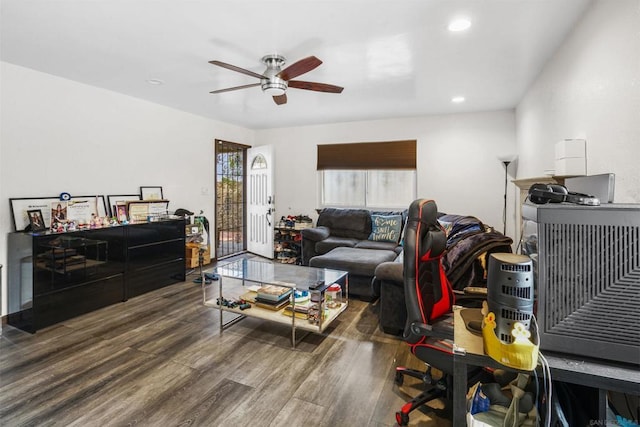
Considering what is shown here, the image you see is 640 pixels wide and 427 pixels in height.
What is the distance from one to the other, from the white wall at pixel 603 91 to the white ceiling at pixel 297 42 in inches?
7.8

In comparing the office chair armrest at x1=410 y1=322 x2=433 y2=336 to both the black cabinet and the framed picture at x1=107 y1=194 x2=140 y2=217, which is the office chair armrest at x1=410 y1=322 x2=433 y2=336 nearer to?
the black cabinet

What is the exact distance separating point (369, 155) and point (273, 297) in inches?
132

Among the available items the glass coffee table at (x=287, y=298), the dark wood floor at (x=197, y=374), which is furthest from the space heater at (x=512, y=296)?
the glass coffee table at (x=287, y=298)

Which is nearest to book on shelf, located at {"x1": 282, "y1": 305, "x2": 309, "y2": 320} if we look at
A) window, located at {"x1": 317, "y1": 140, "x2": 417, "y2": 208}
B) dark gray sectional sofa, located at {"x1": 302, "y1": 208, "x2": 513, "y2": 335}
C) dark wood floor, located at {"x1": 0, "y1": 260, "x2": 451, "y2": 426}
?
dark wood floor, located at {"x1": 0, "y1": 260, "x2": 451, "y2": 426}

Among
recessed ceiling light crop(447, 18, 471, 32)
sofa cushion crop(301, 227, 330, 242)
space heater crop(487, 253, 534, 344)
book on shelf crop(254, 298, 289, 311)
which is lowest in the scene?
book on shelf crop(254, 298, 289, 311)

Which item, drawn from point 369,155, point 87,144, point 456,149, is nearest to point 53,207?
point 87,144

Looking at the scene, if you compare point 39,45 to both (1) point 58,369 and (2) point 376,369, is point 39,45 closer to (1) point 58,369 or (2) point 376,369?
(1) point 58,369

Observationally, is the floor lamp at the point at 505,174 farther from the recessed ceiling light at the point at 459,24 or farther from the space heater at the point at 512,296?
the space heater at the point at 512,296

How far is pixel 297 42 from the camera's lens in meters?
2.44

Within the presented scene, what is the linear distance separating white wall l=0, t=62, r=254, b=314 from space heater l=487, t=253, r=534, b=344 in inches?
158

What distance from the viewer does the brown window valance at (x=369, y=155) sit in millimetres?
5152

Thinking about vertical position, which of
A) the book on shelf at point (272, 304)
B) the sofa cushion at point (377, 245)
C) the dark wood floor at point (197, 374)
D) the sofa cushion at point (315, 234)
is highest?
the sofa cushion at point (315, 234)

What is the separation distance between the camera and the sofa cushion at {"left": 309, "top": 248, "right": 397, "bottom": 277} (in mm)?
3570

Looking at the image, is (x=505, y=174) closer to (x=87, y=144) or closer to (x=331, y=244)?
(x=331, y=244)
